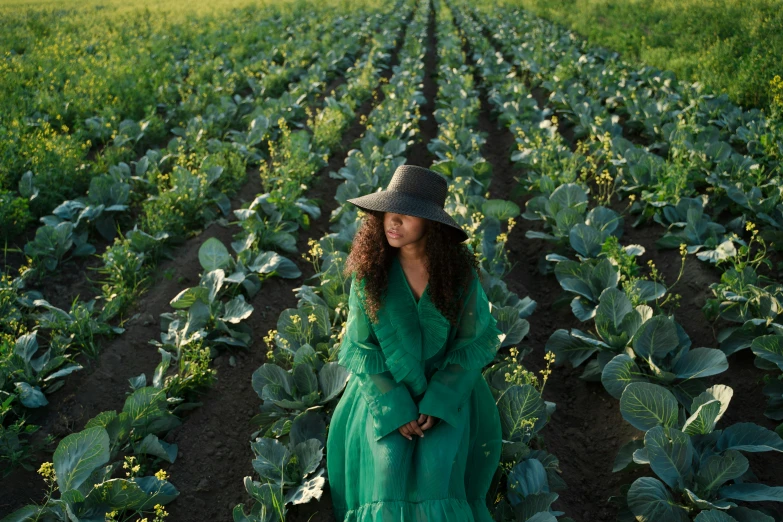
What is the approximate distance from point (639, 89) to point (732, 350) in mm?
6705

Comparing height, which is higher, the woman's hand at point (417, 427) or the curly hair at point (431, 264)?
the curly hair at point (431, 264)

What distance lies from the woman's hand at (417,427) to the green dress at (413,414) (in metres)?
0.02

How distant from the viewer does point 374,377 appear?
255 centimetres

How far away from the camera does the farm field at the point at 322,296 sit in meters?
2.98

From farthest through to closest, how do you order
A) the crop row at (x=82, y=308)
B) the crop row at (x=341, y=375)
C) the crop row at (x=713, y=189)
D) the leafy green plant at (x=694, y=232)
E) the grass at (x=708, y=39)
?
the grass at (x=708, y=39) < the leafy green plant at (x=694, y=232) < the crop row at (x=713, y=189) < the crop row at (x=82, y=308) < the crop row at (x=341, y=375)

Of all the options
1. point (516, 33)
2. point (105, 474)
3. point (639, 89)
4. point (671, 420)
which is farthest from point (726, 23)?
point (105, 474)

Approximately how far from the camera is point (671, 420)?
10.00 feet

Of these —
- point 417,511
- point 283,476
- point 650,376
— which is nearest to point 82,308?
point 283,476

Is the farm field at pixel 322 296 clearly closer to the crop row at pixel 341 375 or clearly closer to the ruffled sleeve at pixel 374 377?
the crop row at pixel 341 375

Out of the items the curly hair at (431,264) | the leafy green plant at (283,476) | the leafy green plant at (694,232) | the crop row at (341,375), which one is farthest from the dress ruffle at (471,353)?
the leafy green plant at (694,232)

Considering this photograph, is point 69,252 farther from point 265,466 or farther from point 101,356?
point 265,466

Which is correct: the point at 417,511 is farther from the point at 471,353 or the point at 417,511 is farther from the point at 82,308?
the point at 82,308

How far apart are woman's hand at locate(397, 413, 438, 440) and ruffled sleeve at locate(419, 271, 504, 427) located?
0.05 meters

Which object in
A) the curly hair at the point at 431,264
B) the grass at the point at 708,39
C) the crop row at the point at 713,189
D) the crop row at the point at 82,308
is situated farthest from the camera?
the grass at the point at 708,39
